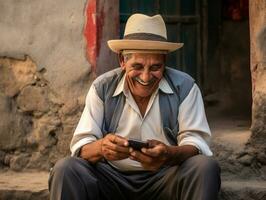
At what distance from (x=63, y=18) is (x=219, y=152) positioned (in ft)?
4.52

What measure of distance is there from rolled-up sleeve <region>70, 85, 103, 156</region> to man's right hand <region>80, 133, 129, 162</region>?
62 mm

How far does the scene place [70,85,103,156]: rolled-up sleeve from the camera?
4.06 metres

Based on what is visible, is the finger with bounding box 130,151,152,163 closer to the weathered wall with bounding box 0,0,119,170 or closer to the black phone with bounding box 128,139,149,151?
the black phone with bounding box 128,139,149,151

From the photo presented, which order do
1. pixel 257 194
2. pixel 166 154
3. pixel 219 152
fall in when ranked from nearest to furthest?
pixel 166 154, pixel 257 194, pixel 219 152

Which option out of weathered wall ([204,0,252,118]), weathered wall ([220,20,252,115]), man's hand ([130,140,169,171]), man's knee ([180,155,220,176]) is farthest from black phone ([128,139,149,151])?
weathered wall ([220,20,252,115])

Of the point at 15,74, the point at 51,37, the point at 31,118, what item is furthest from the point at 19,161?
the point at 51,37

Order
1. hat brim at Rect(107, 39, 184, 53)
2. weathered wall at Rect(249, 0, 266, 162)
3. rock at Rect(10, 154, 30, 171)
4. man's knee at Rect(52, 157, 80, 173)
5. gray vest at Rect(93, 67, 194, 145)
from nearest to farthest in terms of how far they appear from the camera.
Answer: man's knee at Rect(52, 157, 80, 173)
hat brim at Rect(107, 39, 184, 53)
gray vest at Rect(93, 67, 194, 145)
weathered wall at Rect(249, 0, 266, 162)
rock at Rect(10, 154, 30, 171)

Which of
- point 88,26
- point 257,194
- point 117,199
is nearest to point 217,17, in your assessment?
point 88,26

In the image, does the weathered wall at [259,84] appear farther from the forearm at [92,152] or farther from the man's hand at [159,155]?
the forearm at [92,152]

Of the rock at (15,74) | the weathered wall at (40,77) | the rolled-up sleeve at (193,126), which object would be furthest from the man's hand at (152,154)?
the rock at (15,74)

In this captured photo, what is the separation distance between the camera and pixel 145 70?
13.3ft

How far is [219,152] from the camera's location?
479 centimetres

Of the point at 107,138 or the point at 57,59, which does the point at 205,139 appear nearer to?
the point at 107,138

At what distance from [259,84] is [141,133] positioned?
99 centimetres
